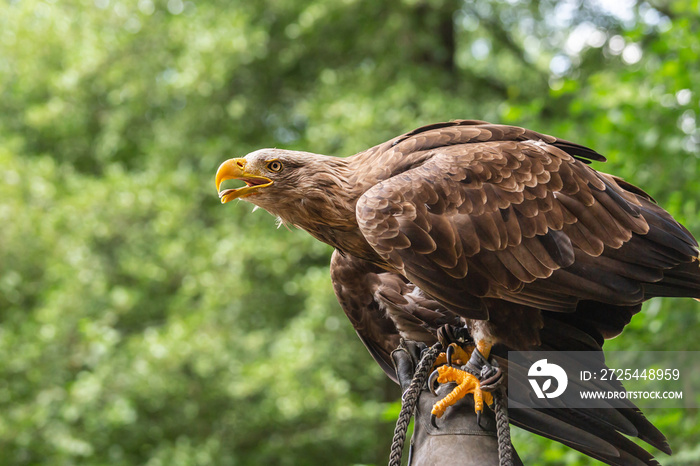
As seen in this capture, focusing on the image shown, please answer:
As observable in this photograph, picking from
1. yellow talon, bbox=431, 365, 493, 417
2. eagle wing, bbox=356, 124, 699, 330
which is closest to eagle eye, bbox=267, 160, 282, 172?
eagle wing, bbox=356, 124, 699, 330

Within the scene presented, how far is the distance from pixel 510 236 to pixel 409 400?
56 cm

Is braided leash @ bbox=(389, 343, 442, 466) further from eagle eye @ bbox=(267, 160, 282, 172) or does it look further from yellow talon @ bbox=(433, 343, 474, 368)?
eagle eye @ bbox=(267, 160, 282, 172)

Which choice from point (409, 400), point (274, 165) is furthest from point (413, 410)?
point (274, 165)

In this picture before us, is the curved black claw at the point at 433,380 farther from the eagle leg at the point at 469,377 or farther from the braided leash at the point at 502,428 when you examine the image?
the braided leash at the point at 502,428

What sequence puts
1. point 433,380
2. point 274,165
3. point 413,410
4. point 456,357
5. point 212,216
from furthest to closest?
point 212,216
point 274,165
point 456,357
point 433,380
point 413,410

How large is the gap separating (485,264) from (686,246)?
578 mm

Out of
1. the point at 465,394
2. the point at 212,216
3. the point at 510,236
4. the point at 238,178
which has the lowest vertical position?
the point at 465,394

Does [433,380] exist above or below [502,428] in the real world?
above

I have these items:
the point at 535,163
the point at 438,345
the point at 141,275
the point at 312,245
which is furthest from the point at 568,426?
the point at 141,275

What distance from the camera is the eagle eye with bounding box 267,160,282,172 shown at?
2.37m

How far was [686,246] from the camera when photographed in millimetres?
2057

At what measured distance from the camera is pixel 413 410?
2.03 metres

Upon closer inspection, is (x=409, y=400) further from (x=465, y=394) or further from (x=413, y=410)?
(x=465, y=394)

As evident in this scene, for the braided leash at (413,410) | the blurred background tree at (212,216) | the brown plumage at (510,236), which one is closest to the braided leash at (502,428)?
the braided leash at (413,410)
